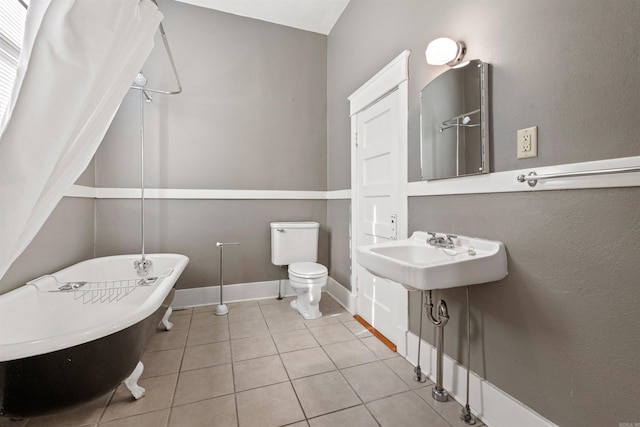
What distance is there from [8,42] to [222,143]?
4.84 feet

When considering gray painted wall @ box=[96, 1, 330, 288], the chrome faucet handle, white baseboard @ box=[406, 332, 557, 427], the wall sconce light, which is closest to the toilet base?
gray painted wall @ box=[96, 1, 330, 288]

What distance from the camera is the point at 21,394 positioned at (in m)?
0.96

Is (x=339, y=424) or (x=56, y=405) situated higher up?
(x=56, y=405)

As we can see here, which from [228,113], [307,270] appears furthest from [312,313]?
[228,113]

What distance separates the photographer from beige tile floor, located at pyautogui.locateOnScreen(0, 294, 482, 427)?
1.29 m

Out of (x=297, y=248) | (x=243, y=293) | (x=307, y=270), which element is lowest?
(x=243, y=293)

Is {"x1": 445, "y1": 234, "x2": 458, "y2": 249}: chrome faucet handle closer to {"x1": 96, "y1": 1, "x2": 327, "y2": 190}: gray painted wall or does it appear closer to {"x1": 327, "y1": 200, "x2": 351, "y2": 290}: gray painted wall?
{"x1": 327, "y1": 200, "x2": 351, "y2": 290}: gray painted wall

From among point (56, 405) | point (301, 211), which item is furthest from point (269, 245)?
point (56, 405)

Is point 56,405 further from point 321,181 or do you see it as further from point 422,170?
point 321,181

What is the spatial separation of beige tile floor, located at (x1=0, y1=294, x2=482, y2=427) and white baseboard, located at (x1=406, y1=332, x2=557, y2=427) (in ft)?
0.29

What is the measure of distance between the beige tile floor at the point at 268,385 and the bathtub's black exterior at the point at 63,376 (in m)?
0.17

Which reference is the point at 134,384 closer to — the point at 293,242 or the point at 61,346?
the point at 61,346

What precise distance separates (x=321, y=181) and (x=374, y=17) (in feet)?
5.17

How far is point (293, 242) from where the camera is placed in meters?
2.73
